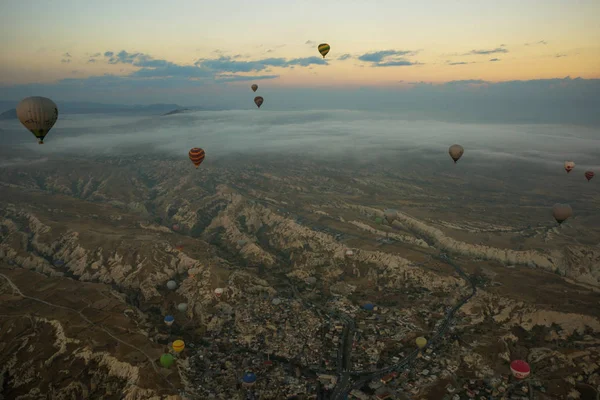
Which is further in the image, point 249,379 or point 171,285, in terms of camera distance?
point 171,285

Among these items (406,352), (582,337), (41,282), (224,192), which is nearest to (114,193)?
(224,192)

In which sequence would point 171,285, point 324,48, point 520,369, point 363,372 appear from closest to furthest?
point 520,369 → point 363,372 → point 171,285 → point 324,48

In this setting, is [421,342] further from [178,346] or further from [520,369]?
[178,346]

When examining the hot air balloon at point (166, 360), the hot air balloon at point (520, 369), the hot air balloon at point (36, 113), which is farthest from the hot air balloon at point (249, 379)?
the hot air balloon at point (36, 113)

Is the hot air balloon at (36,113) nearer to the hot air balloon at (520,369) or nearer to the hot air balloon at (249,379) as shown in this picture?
the hot air balloon at (249,379)

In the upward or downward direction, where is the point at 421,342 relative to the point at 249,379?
downward

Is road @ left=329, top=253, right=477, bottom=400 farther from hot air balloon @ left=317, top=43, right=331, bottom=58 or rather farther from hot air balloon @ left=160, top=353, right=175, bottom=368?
hot air balloon @ left=317, top=43, right=331, bottom=58

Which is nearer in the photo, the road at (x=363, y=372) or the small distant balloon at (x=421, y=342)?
the road at (x=363, y=372)

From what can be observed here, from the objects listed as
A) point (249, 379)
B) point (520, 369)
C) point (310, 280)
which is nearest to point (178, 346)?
point (249, 379)
